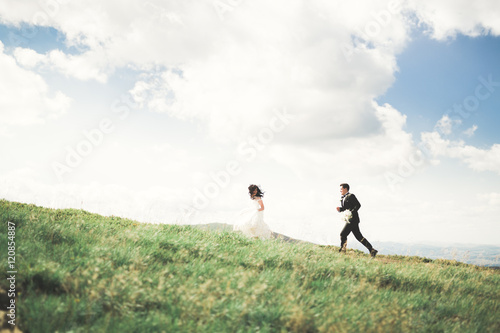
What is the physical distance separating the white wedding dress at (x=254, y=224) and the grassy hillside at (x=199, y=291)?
14.7ft

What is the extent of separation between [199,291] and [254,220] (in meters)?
7.76

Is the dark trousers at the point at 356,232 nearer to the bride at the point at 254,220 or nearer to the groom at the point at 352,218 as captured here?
the groom at the point at 352,218

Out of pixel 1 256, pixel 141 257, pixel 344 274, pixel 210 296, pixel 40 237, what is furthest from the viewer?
pixel 344 274

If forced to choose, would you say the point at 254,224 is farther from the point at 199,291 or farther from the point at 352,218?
the point at 199,291

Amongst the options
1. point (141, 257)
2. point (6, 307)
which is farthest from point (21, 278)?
point (141, 257)

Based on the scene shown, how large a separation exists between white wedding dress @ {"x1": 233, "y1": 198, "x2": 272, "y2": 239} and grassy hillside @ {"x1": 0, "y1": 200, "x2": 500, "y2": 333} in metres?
4.49

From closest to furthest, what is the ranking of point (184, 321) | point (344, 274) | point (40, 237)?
point (184, 321)
point (40, 237)
point (344, 274)

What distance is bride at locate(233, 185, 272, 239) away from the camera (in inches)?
472

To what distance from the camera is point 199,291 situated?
4.38 meters

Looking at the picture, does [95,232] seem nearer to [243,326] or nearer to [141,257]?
[141,257]

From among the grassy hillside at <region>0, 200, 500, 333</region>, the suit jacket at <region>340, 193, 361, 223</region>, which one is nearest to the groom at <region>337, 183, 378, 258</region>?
the suit jacket at <region>340, 193, 361, 223</region>

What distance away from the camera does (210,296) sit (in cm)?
420

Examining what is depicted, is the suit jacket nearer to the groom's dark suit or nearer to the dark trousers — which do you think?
the groom's dark suit

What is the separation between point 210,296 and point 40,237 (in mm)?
4260
